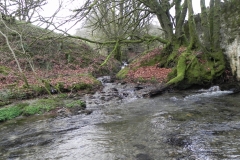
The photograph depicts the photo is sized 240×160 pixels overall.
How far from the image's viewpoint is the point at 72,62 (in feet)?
53.3

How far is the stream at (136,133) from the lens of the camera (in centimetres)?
390

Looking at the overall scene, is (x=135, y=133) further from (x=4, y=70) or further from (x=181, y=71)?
(x=4, y=70)

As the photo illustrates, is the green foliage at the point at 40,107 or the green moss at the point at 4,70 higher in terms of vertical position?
the green moss at the point at 4,70

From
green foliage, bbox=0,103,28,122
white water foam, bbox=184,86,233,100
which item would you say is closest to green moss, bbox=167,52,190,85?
white water foam, bbox=184,86,233,100

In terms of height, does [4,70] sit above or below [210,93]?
above

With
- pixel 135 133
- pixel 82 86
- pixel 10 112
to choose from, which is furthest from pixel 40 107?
pixel 135 133

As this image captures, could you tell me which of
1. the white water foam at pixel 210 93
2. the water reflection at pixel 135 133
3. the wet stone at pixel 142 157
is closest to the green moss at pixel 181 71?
the white water foam at pixel 210 93

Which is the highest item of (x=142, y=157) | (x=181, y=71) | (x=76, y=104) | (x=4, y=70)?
(x=4, y=70)

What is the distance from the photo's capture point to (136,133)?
4844 millimetres

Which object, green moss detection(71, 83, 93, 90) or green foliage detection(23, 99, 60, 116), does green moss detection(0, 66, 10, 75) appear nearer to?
green moss detection(71, 83, 93, 90)

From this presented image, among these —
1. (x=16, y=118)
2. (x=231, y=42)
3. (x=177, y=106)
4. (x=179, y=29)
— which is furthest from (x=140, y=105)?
(x=179, y=29)

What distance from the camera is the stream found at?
3.90 metres

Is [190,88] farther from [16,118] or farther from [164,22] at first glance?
[16,118]

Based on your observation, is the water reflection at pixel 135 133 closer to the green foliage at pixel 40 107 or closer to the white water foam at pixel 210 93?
the green foliage at pixel 40 107
